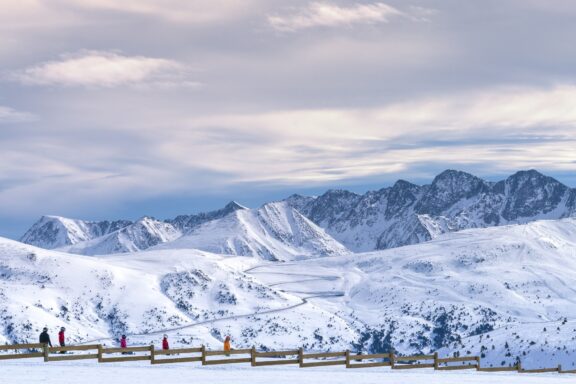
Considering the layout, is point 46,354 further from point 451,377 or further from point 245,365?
point 451,377

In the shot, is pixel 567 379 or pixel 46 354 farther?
pixel 567 379

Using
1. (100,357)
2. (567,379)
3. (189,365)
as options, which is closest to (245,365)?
(189,365)

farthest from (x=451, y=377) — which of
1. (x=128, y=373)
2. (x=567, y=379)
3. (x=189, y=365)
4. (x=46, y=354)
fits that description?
(x=46, y=354)

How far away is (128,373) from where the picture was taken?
60.8 m

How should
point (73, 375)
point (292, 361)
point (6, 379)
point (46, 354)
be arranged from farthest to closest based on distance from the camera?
point (292, 361)
point (46, 354)
point (73, 375)
point (6, 379)

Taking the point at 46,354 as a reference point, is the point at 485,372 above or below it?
below

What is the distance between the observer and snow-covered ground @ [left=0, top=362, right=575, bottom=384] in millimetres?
57062

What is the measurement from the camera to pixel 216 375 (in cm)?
6175

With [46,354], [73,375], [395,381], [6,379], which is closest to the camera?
[6,379]

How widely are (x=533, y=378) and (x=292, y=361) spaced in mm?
20748

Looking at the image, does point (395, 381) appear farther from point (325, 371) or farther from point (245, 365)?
point (245, 365)

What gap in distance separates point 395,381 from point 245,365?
13423 mm

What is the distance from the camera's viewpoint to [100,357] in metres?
67.5

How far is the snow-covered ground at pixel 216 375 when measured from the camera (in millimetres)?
57062
